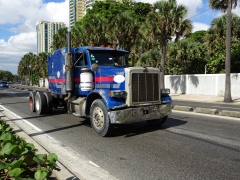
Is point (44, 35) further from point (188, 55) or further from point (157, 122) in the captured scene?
point (157, 122)

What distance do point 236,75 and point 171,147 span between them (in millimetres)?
20883

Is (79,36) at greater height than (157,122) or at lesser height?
greater

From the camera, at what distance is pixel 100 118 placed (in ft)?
23.5

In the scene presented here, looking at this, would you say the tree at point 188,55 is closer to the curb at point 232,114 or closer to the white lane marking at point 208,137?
the curb at point 232,114

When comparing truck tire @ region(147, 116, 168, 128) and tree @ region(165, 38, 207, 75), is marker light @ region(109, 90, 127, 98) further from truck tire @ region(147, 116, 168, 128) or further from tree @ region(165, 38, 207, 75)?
tree @ region(165, 38, 207, 75)

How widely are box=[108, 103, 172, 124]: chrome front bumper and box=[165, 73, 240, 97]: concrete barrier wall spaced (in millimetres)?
19362

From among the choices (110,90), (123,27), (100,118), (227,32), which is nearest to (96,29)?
(123,27)

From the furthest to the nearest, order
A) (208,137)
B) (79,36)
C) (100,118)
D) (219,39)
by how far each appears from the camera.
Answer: (79,36)
(219,39)
(100,118)
(208,137)

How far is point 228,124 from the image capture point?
8.84 m

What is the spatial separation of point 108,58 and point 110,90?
1707mm

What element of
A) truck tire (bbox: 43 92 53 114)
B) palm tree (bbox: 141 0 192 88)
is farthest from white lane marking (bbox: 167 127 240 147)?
palm tree (bbox: 141 0 192 88)

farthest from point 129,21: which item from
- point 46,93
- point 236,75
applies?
point 46,93

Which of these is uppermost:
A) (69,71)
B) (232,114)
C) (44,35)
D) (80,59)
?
(44,35)

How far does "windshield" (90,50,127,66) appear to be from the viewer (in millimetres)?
8359
